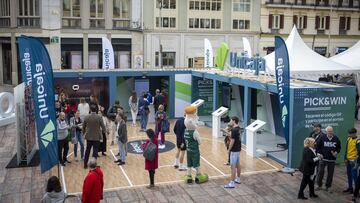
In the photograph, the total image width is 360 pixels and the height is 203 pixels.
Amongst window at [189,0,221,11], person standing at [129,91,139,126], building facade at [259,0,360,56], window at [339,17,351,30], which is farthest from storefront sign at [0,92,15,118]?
window at [339,17,351,30]

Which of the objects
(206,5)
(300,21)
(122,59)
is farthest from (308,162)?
(300,21)

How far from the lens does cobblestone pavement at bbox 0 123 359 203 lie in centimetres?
1047

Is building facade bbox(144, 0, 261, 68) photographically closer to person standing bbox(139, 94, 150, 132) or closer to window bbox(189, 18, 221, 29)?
window bbox(189, 18, 221, 29)

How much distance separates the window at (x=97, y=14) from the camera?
114 feet

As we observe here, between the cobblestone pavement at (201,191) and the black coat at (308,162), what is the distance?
797 millimetres

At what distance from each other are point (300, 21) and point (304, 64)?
2443 centimetres

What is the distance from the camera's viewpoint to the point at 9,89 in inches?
1284

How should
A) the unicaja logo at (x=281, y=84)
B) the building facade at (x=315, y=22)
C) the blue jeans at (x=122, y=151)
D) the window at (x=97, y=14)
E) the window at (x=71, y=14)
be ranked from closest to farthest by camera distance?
1. the unicaja logo at (x=281, y=84)
2. the blue jeans at (x=122, y=151)
3. the window at (x=71, y=14)
4. the window at (x=97, y=14)
5. the building facade at (x=315, y=22)

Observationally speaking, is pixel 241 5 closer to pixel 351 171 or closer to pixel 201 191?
pixel 351 171

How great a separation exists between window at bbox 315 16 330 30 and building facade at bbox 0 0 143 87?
60.5ft

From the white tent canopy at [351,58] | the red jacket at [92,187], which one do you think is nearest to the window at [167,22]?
the white tent canopy at [351,58]

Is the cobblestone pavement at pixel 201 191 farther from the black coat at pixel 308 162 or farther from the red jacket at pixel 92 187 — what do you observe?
the red jacket at pixel 92 187

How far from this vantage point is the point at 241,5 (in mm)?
40594

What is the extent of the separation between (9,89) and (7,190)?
23341 millimetres
